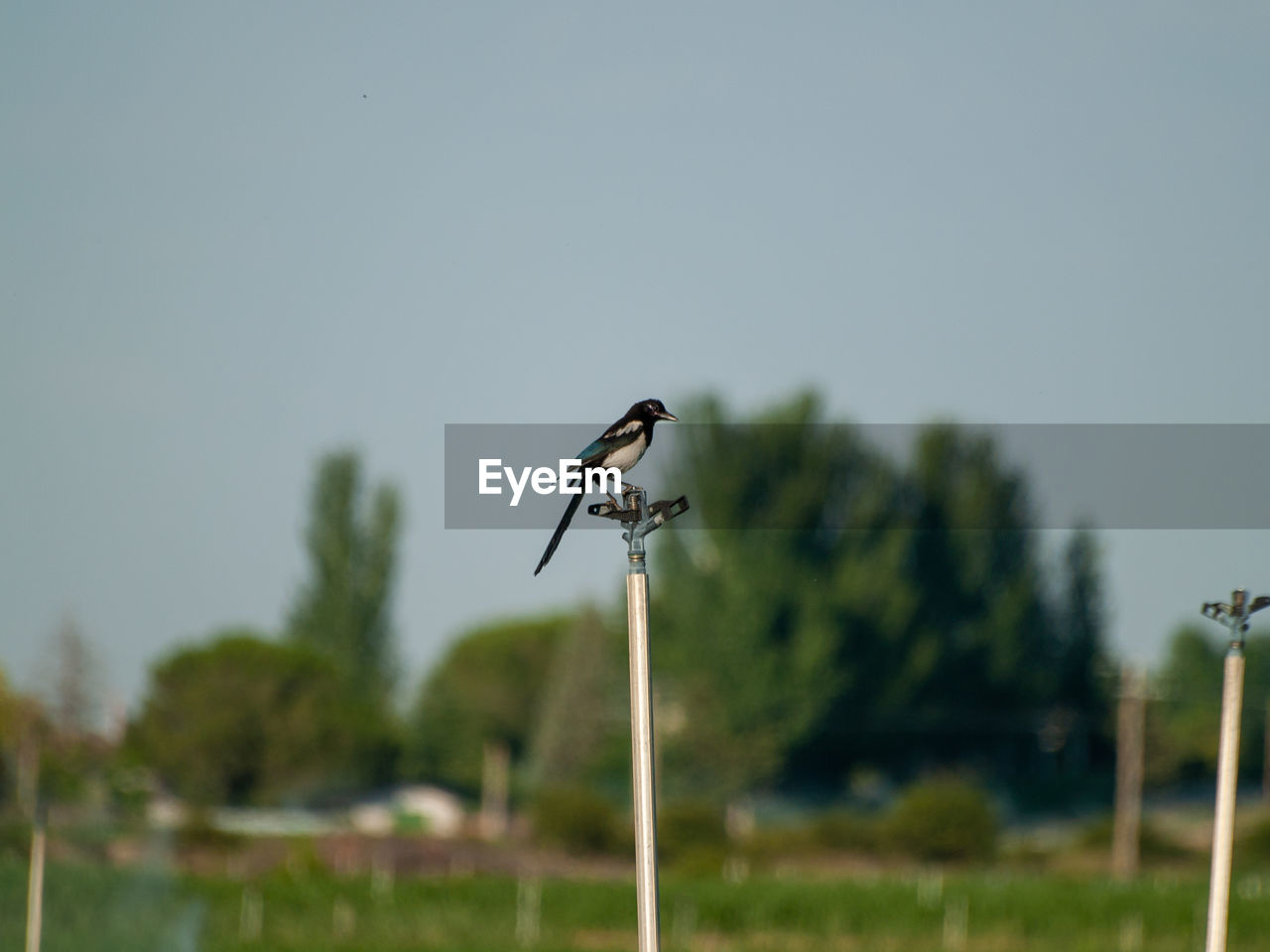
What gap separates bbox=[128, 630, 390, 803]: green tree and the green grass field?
22.1 m

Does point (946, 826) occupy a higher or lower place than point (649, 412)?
lower

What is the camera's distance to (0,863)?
14.9 m

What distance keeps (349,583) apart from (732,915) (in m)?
31.8

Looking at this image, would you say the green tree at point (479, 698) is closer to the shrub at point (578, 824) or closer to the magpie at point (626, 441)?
the shrub at point (578, 824)

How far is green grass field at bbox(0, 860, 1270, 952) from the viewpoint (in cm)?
2809

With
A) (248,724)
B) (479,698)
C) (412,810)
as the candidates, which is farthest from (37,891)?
(479,698)

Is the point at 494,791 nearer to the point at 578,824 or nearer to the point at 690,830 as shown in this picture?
the point at 690,830

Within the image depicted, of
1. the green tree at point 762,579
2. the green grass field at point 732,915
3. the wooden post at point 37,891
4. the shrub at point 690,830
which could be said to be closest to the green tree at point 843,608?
the green tree at point 762,579

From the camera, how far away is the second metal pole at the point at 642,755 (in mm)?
6973

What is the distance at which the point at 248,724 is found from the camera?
55.7 metres

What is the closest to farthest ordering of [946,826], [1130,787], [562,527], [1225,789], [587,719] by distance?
[562,527], [1225,789], [1130,787], [946,826], [587,719]

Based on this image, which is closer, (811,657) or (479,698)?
(811,657)

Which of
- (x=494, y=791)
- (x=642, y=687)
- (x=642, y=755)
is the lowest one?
(x=494, y=791)

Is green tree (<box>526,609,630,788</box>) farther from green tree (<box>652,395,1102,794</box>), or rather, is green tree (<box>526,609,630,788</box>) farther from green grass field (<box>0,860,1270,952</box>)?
green grass field (<box>0,860,1270,952</box>)
